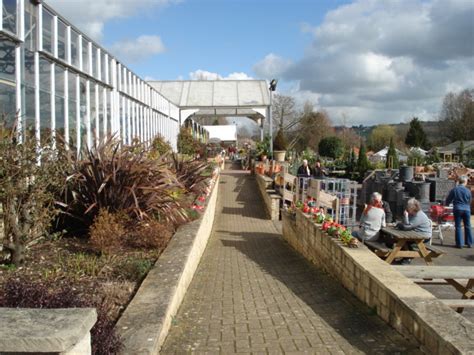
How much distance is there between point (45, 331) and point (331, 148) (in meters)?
44.4

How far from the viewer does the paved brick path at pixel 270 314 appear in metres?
4.10

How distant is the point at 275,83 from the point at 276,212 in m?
13.1

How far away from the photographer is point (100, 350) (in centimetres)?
306

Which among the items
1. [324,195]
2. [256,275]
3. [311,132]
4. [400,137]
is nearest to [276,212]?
[324,195]

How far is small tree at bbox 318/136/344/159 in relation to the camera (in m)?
45.2

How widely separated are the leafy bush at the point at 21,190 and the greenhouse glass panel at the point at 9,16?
2487 millimetres

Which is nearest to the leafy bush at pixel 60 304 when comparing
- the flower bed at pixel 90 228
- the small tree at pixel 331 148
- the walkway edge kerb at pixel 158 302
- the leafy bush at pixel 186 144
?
the flower bed at pixel 90 228

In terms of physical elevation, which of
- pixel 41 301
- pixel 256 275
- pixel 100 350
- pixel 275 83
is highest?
pixel 275 83

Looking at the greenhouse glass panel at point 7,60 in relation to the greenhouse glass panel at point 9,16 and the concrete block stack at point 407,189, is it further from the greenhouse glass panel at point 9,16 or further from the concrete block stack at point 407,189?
the concrete block stack at point 407,189

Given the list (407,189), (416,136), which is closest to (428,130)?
(416,136)

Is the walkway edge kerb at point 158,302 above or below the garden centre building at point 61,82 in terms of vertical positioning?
below

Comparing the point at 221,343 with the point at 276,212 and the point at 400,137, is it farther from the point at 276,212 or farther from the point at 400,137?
the point at 400,137

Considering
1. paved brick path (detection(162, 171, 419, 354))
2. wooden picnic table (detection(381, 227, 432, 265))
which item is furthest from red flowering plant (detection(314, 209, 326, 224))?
wooden picnic table (detection(381, 227, 432, 265))

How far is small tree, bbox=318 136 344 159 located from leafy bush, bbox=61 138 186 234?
125 feet
